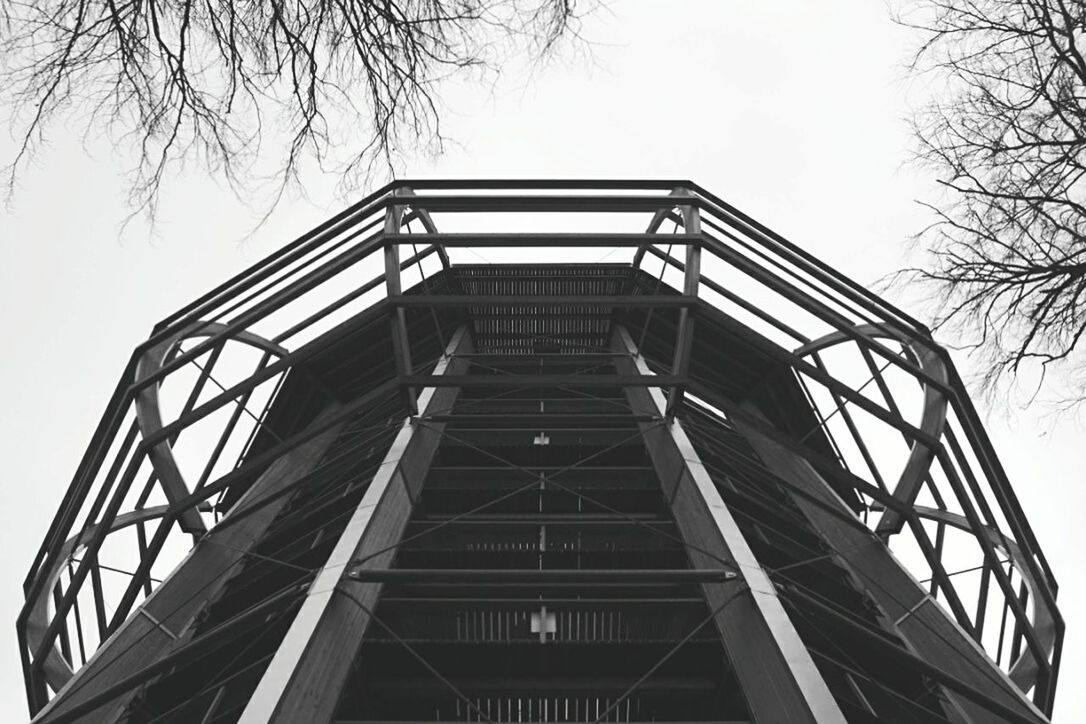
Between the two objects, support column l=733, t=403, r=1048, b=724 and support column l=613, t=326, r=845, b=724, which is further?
support column l=733, t=403, r=1048, b=724

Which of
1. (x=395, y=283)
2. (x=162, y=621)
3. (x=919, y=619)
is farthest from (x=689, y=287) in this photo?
(x=162, y=621)

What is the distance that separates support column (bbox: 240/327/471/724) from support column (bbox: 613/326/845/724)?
1902 mm

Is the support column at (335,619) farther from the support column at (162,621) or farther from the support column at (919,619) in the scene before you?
the support column at (919,619)

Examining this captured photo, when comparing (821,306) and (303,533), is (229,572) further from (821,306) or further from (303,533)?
(821,306)

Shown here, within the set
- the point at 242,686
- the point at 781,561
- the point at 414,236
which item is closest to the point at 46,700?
the point at 242,686

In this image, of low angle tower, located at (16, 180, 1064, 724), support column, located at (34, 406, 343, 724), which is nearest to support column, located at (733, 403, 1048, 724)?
low angle tower, located at (16, 180, 1064, 724)

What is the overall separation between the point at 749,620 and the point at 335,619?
2.10 meters

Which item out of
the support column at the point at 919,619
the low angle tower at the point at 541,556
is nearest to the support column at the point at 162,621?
the low angle tower at the point at 541,556

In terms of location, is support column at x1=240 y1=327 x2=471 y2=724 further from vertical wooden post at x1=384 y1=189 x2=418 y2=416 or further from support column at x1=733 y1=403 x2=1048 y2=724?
support column at x1=733 y1=403 x2=1048 y2=724

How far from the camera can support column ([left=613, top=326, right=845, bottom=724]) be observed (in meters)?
4.91

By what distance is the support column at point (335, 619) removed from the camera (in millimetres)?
4949

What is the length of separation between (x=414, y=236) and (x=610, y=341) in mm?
6405

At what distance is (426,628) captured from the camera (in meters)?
6.97

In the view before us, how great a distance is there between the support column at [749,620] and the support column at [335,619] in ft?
6.24
